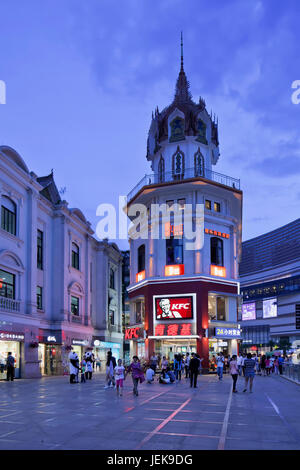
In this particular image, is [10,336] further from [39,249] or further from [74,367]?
[39,249]

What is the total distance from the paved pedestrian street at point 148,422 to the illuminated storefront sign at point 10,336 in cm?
978

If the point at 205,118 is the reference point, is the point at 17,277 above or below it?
below

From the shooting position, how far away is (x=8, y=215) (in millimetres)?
32969

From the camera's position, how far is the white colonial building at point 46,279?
32188 millimetres

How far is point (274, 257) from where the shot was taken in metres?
187

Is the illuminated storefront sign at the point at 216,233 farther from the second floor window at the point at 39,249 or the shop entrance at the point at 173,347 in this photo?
the second floor window at the point at 39,249

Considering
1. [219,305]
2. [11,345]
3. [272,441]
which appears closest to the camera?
[272,441]

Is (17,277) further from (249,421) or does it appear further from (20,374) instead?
(249,421)

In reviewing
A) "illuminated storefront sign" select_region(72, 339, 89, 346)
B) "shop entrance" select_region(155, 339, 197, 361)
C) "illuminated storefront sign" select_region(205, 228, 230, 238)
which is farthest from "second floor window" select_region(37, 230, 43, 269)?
"illuminated storefront sign" select_region(205, 228, 230, 238)

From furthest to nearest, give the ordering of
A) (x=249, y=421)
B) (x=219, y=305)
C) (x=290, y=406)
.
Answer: (x=219, y=305), (x=290, y=406), (x=249, y=421)

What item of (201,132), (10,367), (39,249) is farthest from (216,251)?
(10,367)

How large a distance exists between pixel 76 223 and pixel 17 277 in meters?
12.9

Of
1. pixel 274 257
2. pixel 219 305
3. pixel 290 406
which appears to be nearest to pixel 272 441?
pixel 290 406

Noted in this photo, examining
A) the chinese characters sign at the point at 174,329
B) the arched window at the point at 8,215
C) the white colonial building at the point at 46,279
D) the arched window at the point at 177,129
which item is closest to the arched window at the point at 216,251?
the chinese characters sign at the point at 174,329
